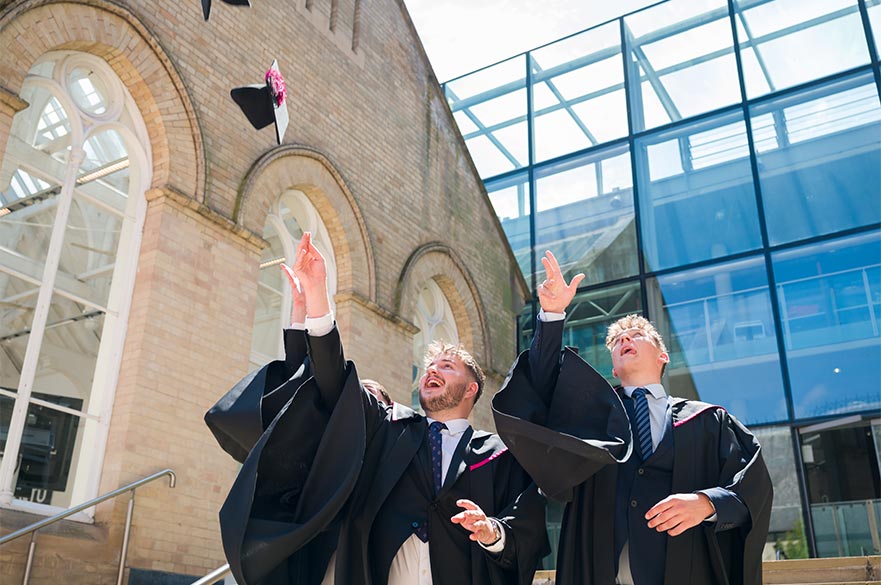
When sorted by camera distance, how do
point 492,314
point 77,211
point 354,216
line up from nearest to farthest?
1. point 77,211
2. point 354,216
3. point 492,314

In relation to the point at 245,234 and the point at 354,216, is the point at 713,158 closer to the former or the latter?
the point at 354,216

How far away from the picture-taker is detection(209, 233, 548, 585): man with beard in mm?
3287

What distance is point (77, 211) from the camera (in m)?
8.09

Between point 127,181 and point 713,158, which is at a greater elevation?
point 713,158

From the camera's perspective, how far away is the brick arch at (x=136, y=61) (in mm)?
7319

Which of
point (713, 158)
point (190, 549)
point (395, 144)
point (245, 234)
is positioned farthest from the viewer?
point (713, 158)

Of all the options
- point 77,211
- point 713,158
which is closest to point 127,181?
point 77,211

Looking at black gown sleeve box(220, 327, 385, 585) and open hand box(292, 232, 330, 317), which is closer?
black gown sleeve box(220, 327, 385, 585)

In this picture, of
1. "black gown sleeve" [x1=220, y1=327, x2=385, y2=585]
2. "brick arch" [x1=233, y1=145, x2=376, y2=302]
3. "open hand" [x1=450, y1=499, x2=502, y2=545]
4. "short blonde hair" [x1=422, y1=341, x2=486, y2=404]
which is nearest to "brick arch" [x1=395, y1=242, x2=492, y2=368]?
"brick arch" [x1=233, y1=145, x2=376, y2=302]

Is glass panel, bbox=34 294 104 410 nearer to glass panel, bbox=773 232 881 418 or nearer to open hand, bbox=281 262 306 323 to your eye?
open hand, bbox=281 262 306 323

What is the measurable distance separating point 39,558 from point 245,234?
3619mm

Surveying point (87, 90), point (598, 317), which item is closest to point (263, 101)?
point (87, 90)

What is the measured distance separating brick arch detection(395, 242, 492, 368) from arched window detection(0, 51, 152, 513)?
14.4 feet

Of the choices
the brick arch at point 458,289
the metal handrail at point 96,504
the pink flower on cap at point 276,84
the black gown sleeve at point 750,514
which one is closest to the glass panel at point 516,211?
the brick arch at point 458,289
